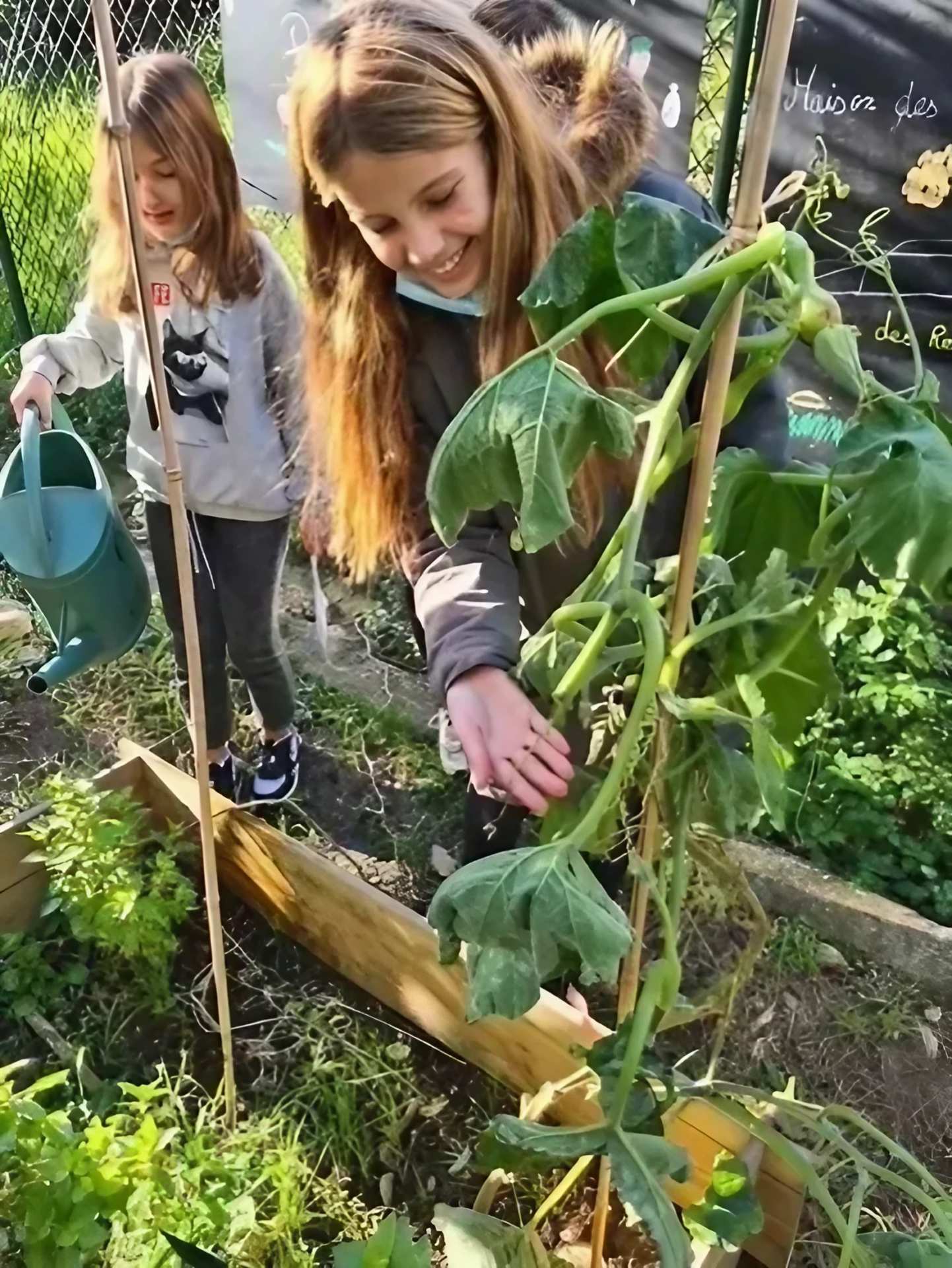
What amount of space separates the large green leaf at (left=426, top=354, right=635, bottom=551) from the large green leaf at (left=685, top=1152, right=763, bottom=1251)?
733 mm

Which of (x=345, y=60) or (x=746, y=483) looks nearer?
(x=746, y=483)

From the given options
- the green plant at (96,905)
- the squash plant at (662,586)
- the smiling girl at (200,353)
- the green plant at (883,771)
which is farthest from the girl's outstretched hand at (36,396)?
the green plant at (883,771)

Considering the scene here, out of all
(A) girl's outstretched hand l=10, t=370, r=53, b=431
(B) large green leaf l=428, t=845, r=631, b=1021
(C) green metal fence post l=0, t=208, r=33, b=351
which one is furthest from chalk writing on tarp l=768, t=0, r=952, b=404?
(C) green metal fence post l=0, t=208, r=33, b=351

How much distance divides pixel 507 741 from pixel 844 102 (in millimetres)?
1804

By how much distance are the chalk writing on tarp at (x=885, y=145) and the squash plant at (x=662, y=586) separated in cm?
158

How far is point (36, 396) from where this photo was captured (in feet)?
5.55

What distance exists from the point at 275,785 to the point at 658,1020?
1348mm

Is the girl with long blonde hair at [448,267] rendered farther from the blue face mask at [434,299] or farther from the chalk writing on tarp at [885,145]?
the chalk writing on tarp at [885,145]

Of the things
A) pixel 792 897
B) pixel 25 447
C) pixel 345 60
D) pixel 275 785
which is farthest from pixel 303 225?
pixel 792 897

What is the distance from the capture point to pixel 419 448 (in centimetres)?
144

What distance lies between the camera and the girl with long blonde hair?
1.10 meters

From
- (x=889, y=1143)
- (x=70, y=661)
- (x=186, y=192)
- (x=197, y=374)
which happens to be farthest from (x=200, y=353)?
(x=889, y=1143)

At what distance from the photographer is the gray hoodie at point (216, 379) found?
6.03 feet

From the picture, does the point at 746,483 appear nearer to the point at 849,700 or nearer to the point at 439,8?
the point at 439,8
